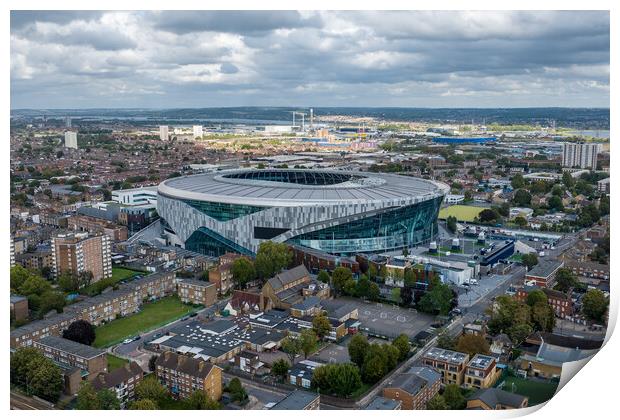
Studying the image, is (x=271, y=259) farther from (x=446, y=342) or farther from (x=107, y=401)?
(x=107, y=401)

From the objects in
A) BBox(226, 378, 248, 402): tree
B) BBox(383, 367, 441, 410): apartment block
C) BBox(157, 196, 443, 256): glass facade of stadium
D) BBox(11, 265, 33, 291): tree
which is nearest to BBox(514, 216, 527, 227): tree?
BBox(157, 196, 443, 256): glass facade of stadium

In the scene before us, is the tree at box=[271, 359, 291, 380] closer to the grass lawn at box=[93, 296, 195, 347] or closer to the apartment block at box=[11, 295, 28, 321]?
the grass lawn at box=[93, 296, 195, 347]

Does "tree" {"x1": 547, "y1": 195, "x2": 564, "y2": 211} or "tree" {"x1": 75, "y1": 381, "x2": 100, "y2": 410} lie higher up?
"tree" {"x1": 547, "y1": 195, "x2": 564, "y2": 211}

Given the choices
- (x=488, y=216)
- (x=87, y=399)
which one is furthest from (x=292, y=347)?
(x=488, y=216)

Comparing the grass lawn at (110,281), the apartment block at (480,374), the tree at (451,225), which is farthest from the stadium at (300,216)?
the apartment block at (480,374)

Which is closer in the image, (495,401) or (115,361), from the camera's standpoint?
(495,401)

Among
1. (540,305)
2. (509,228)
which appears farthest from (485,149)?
(540,305)

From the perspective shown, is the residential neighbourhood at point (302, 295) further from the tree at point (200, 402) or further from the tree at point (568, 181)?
the tree at point (568, 181)
